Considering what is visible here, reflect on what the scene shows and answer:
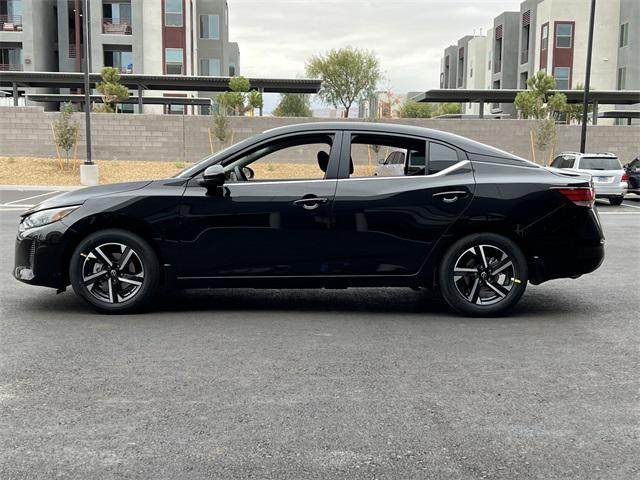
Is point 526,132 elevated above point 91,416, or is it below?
above

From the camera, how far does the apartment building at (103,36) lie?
51812 millimetres

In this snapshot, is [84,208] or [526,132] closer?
[84,208]

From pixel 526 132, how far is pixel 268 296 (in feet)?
101

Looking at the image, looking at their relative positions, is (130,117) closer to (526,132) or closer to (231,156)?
(526,132)

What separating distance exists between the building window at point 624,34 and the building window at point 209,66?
105ft

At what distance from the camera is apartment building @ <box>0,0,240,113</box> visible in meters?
51.8

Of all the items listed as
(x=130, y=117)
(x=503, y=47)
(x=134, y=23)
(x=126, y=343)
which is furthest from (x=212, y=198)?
(x=503, y=47)

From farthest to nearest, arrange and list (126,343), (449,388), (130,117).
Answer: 1. (130,117)
2. (126,343)
3. (449,388)

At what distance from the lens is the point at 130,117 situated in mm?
33562

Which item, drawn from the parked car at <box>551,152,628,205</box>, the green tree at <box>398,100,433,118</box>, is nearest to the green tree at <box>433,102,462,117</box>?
the green tree at <box>398,100,433,118</box>

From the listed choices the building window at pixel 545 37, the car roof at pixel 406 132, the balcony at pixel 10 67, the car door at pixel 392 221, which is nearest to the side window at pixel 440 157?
the car roof at pixel 406 132

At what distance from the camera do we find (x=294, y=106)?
77375 millimetres

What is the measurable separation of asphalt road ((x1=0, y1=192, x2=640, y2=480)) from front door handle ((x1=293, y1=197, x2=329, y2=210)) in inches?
39.5

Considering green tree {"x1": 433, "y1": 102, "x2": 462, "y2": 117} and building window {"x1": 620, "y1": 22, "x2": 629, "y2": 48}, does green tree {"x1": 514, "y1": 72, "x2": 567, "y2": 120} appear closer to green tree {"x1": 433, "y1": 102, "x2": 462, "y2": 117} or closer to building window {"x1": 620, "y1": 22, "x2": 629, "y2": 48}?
building window {"x1": 620, "y1": 22, "x2": 629, "y2": 48}
